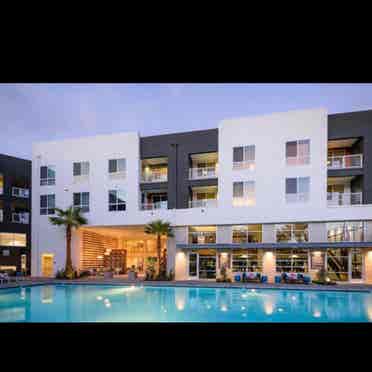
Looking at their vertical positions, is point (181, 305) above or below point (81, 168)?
below

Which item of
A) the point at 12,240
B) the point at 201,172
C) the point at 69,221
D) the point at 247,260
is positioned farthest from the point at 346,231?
the point at 12,240

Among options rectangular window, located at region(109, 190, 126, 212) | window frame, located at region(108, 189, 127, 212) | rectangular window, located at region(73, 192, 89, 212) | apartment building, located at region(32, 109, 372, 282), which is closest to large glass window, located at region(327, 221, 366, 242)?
apartment building, located at region(32, 109, 372, 282)

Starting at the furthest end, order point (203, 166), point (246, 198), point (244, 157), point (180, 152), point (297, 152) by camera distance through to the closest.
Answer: point (203, 166)
point (180, 152)
point (244, 157)
point (246, 198)
point (297, 152)

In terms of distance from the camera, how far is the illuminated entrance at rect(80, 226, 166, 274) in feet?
83.4

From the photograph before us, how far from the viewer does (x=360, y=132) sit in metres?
19.7

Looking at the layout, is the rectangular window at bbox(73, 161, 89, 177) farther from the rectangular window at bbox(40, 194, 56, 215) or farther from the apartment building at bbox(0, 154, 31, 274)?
the apartment building at bbox(0, 154, 31, 274)

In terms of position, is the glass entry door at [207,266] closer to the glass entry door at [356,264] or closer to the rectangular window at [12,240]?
the glass entry door at [356,264]

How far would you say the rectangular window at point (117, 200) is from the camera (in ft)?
77.8

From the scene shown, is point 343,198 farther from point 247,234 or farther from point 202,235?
point 202,235

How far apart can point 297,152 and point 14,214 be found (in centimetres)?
2431

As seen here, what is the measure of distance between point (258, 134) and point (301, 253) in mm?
7952

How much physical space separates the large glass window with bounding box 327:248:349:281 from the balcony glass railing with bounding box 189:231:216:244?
7141mm
